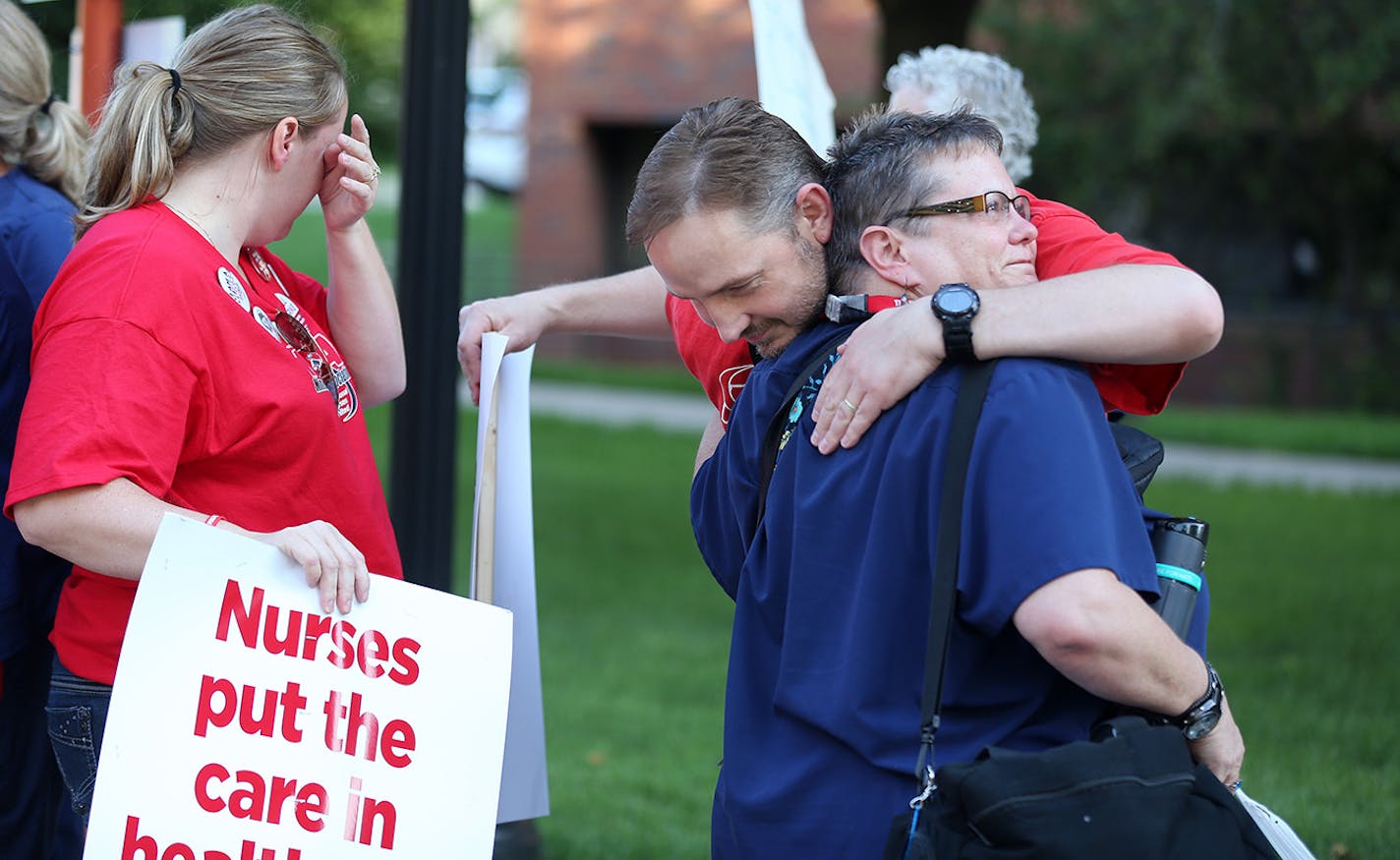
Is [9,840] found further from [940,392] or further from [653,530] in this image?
[653,530]

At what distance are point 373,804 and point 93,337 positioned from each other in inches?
32.0

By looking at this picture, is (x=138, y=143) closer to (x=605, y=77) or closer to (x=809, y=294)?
(x=809, y=294)

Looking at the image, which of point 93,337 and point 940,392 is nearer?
point 940,392

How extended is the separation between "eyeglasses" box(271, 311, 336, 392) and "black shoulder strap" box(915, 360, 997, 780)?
46.0 inches

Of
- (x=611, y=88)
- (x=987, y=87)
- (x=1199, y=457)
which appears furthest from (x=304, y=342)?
(x=611, y=88)

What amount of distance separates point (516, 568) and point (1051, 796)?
1417mm

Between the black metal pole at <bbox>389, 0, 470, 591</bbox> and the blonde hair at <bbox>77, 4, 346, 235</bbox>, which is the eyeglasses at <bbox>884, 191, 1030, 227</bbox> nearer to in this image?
the blonde hair at <bbox>77, 4, 346, 235</bbox>

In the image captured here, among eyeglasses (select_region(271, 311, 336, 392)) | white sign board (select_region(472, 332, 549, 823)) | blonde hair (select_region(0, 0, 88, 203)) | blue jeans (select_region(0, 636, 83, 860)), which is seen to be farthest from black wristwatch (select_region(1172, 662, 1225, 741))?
blonde hair (select_region(0, 0, 88, 203))

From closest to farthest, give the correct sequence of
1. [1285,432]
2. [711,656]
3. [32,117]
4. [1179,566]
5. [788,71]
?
[1179,566] < [32,117] < [788,71] < [711,656] < [1285,432]

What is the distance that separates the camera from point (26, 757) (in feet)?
9.59

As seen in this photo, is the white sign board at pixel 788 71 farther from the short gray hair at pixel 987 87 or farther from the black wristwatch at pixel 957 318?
the black wristwatch at pixel 957 318

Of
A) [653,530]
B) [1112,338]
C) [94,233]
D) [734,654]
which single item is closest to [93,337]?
[94,233]

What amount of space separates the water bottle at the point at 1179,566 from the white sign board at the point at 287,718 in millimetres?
1030

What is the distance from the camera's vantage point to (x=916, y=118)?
218 centimetres
